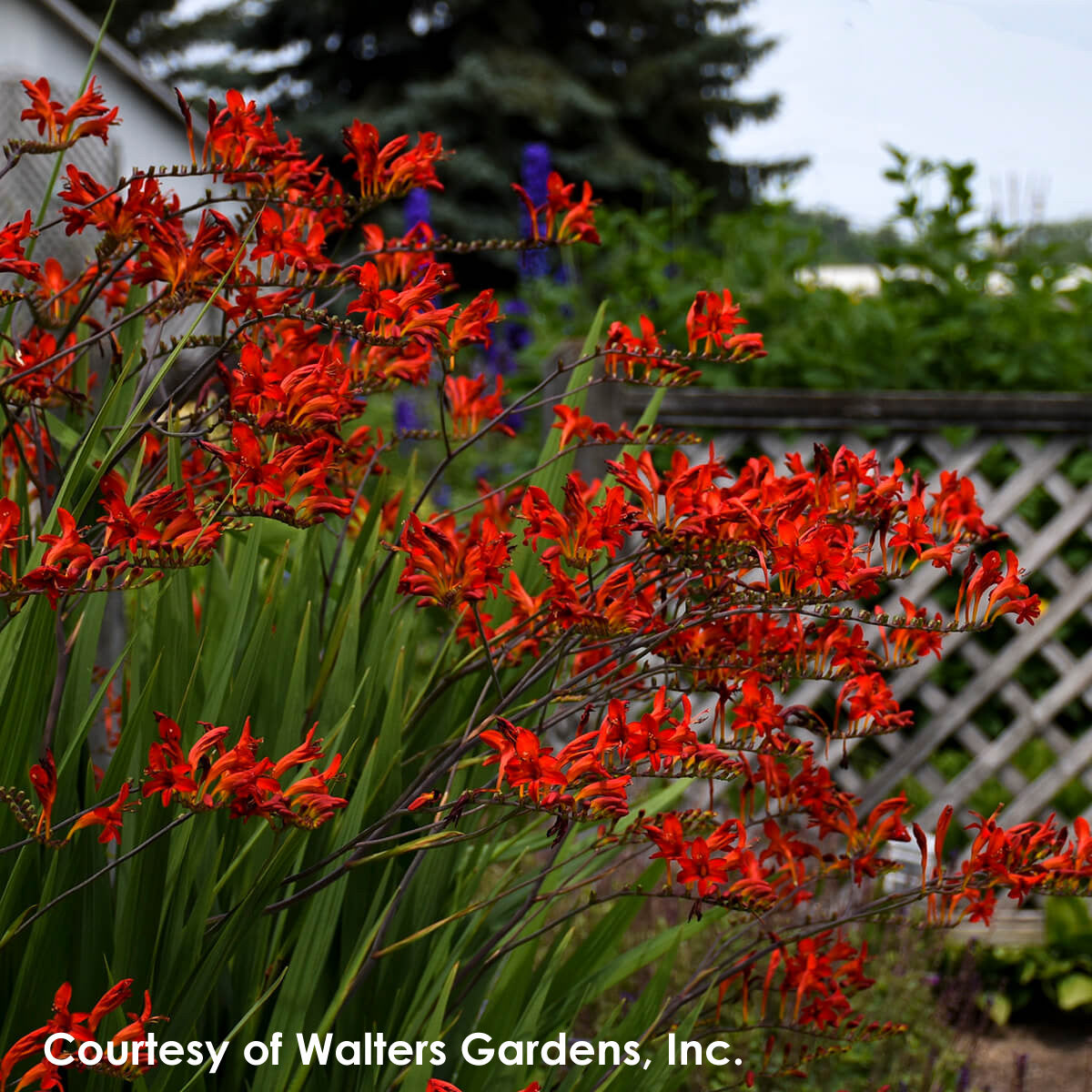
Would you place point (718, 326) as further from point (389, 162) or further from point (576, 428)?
point (389, 162)

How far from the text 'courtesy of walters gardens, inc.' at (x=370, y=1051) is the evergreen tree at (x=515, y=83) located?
13.3 meters

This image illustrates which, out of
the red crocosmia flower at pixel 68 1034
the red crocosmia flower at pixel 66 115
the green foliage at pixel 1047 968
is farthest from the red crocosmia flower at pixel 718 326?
the green foliage at pixel 1047 968

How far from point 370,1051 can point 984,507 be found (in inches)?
104

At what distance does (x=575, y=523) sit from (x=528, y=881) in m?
0.42

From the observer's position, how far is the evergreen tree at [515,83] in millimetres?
14820

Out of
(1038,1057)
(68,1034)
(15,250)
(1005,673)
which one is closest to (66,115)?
(15,250)

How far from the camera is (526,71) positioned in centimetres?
1509

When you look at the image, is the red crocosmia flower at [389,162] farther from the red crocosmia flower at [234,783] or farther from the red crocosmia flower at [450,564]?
the red crocosmia flower at [234,783]

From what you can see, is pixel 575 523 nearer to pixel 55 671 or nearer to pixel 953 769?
pixel 55 671

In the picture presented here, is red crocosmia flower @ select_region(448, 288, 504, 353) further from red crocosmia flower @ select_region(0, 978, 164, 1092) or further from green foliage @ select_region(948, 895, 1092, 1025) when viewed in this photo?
green foliage @ select_region(948, 895, 1092, 1025)

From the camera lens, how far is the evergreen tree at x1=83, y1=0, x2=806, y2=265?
1482 centimetres

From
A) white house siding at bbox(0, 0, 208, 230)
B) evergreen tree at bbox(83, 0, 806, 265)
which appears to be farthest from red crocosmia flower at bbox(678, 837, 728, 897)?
evergreen tree at bbox(83, 0, 806, 265)

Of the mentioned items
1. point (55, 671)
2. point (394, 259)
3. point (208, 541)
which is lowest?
point (55, 671)

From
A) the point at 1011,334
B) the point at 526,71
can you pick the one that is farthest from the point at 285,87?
the point at 1011,334
